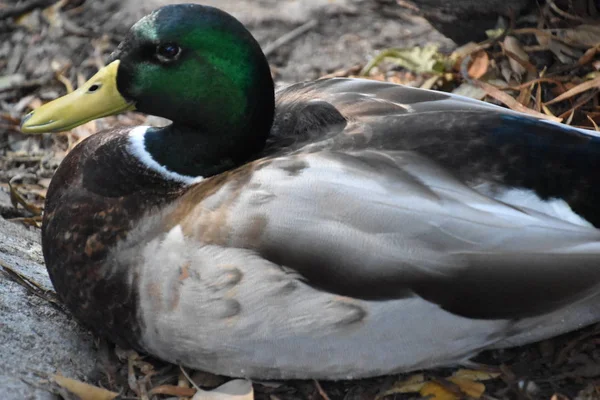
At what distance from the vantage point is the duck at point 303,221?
8.70 ft

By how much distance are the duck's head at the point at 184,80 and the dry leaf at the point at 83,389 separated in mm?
812

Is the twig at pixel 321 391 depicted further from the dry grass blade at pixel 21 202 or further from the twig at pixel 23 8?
the twig at pixel 23 8

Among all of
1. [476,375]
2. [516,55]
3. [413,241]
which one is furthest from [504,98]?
[413,241]

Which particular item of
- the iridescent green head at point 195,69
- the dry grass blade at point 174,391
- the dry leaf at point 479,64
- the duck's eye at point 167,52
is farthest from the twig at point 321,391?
the dry leaf at point 479,64

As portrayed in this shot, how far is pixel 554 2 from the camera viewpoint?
4258mm

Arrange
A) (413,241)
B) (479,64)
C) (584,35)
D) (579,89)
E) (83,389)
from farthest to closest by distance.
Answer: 1. (479,64)
2. (584,35)
3. (579,89)
4. (83,389)
5. (413,241)

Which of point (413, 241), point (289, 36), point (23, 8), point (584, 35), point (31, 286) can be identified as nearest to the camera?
point (413, 241)

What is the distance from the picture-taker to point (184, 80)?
2.98m

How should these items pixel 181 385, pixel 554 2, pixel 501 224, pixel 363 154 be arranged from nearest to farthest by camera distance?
pixel 501 224 < pixel 363 154 < pixel 181 385 < pixel 554 2

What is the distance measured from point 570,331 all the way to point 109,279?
1.53 meters

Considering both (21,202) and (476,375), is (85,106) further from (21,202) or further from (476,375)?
(476,375)

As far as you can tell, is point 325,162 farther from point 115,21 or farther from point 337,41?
point 115,21

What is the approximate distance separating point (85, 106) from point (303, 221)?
87cm

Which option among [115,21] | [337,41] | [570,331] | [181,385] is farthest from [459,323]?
[115,21]
